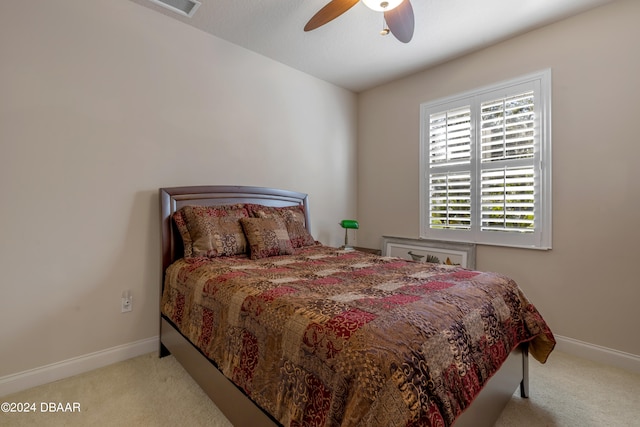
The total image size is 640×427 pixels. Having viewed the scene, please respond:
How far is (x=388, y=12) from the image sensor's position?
1941 millimetres

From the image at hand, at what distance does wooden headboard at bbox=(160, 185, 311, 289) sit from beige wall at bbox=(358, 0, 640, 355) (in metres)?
2.19

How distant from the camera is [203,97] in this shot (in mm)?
2658

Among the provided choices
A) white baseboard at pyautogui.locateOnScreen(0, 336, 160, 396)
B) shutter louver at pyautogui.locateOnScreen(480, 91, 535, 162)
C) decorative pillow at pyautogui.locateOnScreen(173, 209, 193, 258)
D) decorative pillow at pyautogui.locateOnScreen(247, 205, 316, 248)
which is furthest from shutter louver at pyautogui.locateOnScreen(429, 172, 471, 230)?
white baseboard at pyautogui.locateOnScreen(0, 336, 160, 396)

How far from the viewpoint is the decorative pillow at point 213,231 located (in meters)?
2.22

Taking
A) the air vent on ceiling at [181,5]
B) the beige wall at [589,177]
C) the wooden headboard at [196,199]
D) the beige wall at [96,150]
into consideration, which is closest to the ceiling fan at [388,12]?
the air vent on ceiling at [181,5]

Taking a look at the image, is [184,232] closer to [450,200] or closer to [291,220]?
[291,220]

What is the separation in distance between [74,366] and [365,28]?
11.1 ft

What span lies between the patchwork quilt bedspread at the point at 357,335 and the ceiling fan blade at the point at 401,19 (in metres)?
1.62

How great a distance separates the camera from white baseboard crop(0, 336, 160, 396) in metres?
1.84

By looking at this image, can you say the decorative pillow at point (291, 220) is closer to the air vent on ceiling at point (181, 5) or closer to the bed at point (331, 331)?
the bed at point (331, 331)

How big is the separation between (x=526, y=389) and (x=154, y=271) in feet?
8.96

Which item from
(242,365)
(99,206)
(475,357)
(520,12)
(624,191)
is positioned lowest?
(242,365)

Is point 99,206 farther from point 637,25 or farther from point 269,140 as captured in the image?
point 637,25

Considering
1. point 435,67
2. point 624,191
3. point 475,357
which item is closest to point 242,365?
point 475,357
